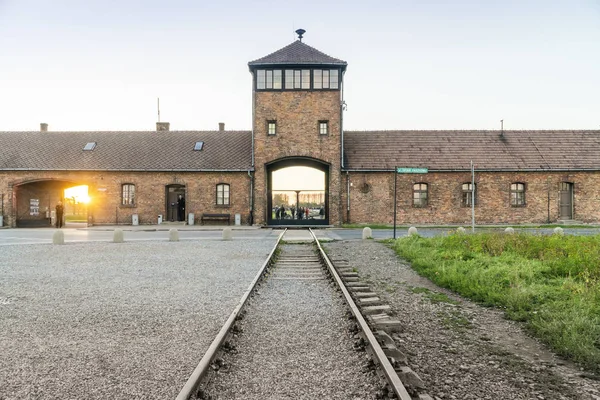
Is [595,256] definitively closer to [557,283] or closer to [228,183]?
[557,283]

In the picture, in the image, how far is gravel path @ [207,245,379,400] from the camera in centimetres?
356

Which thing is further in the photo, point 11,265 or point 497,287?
point 11,265

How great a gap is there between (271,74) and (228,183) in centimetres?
729

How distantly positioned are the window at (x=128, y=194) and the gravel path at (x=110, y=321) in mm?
17040

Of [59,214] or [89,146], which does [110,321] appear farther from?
[89,146]

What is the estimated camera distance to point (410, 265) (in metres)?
11.0

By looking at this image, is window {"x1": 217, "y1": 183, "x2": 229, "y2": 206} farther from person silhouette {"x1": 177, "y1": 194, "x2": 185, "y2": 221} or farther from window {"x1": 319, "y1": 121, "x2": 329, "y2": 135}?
window {"x1": 319, "y1": 121, "x2": 329, "y2": 135}

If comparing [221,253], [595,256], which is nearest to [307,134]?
[221,253]

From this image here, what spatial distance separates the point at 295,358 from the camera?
431 centimetres

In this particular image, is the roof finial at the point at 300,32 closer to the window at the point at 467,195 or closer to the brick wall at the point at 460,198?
the brick wall at the point at 460,198

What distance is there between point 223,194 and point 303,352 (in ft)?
80.2

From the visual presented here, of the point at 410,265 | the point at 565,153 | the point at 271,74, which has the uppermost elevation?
the point at 271,74

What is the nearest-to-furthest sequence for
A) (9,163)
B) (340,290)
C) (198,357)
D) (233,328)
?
(198,357)
(233,328)
(340,290)
(9,163)

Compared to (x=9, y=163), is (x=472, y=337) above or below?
below
